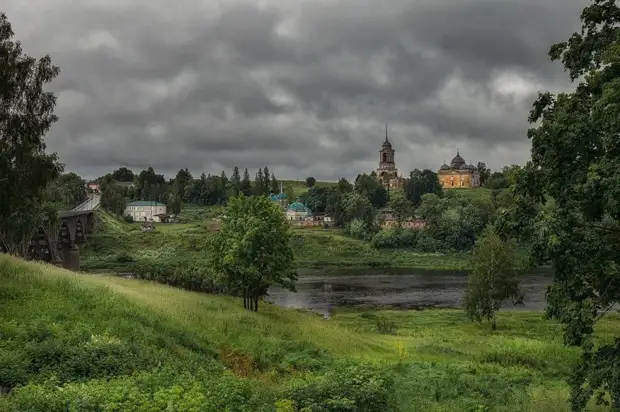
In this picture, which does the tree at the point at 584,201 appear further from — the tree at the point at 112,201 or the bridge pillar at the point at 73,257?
the tree at the point at 112,201

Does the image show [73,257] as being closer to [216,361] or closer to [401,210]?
[216,361]

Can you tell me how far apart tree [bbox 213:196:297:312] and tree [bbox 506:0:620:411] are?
79.3ft

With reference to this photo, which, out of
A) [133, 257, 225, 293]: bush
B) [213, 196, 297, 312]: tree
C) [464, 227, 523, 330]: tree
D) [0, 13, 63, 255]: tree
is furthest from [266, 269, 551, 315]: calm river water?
[0, 13, 63, 255]: tree

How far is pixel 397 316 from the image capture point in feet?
208

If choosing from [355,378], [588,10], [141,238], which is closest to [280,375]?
[355,378]

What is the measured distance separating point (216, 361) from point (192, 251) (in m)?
118

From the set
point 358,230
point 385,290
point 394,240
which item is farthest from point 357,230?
point 385,290

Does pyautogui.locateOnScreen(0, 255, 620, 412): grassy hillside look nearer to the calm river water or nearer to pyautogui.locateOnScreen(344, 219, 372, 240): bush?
the calm river water

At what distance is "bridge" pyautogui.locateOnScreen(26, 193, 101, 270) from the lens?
259 ft

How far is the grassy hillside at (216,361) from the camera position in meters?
13.1

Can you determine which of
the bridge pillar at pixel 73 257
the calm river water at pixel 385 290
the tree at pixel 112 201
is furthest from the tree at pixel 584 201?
the tree at pixel 112 201

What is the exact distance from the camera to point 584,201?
48.0 feet

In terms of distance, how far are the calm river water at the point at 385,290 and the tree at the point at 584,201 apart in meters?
52.1

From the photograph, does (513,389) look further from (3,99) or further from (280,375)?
(3,99)
